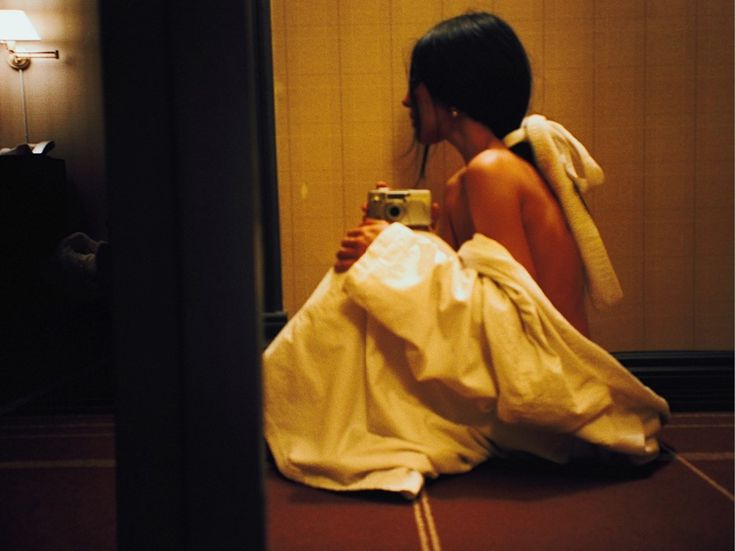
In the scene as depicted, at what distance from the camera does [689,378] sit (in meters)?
2.34

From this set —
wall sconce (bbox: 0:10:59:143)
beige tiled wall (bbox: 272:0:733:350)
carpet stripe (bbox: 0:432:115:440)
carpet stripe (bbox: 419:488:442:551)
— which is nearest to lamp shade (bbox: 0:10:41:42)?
wall sconce (bbox: 0:10:59:143)

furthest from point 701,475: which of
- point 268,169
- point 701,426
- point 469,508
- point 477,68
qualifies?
point 268,169

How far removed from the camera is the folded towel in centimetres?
190

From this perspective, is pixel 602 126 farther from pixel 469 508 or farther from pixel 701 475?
pixel 469 508

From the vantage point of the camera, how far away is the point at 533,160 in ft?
6.47

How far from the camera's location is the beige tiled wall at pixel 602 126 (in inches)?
91.8

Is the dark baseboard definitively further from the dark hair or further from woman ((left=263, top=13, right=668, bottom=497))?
the dark hair

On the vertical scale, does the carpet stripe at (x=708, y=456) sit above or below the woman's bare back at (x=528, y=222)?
below

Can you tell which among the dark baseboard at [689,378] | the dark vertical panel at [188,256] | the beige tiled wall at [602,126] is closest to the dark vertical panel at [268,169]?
the beige tiled wall at [602,126]

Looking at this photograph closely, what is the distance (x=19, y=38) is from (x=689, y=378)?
8.82ft

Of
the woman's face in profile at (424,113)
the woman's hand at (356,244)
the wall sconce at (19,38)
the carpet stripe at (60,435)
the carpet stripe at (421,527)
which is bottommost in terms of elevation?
the carpet stripe at (60,435)

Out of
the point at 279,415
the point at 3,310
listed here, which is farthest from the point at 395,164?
the point at 3,310

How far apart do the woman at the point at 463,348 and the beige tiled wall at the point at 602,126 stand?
404 millimetres

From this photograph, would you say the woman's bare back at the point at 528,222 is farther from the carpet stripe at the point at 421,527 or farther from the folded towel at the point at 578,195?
the carpet stripe at the point at 421,527
